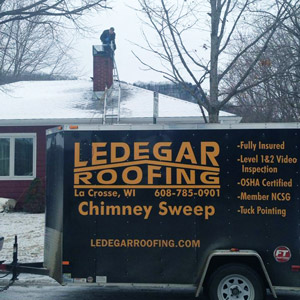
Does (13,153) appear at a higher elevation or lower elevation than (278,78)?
lower

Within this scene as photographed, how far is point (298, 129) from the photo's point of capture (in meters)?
6.46

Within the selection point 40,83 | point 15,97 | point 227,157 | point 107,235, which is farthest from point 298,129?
point 40,83

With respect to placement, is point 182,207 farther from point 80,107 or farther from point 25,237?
point 80,107

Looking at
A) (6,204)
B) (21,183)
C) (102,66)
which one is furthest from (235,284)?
(102,66)

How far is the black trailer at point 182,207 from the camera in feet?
21.0

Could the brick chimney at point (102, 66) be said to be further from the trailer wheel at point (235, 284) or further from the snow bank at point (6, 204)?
the trailer wheel at point (235, 284)

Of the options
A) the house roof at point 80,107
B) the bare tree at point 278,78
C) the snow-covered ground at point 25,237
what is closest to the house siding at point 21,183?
the house roof at point 80,107

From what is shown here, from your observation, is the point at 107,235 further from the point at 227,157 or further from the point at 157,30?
the point at 157,30

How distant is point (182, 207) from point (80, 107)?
11465 millimetres

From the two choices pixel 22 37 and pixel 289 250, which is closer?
pixel 289 250

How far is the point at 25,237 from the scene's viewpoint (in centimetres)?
1176

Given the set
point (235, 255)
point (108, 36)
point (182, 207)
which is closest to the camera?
point (235, 255)

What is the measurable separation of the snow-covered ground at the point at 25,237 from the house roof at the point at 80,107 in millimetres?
3323

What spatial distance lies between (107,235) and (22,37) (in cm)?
1505
